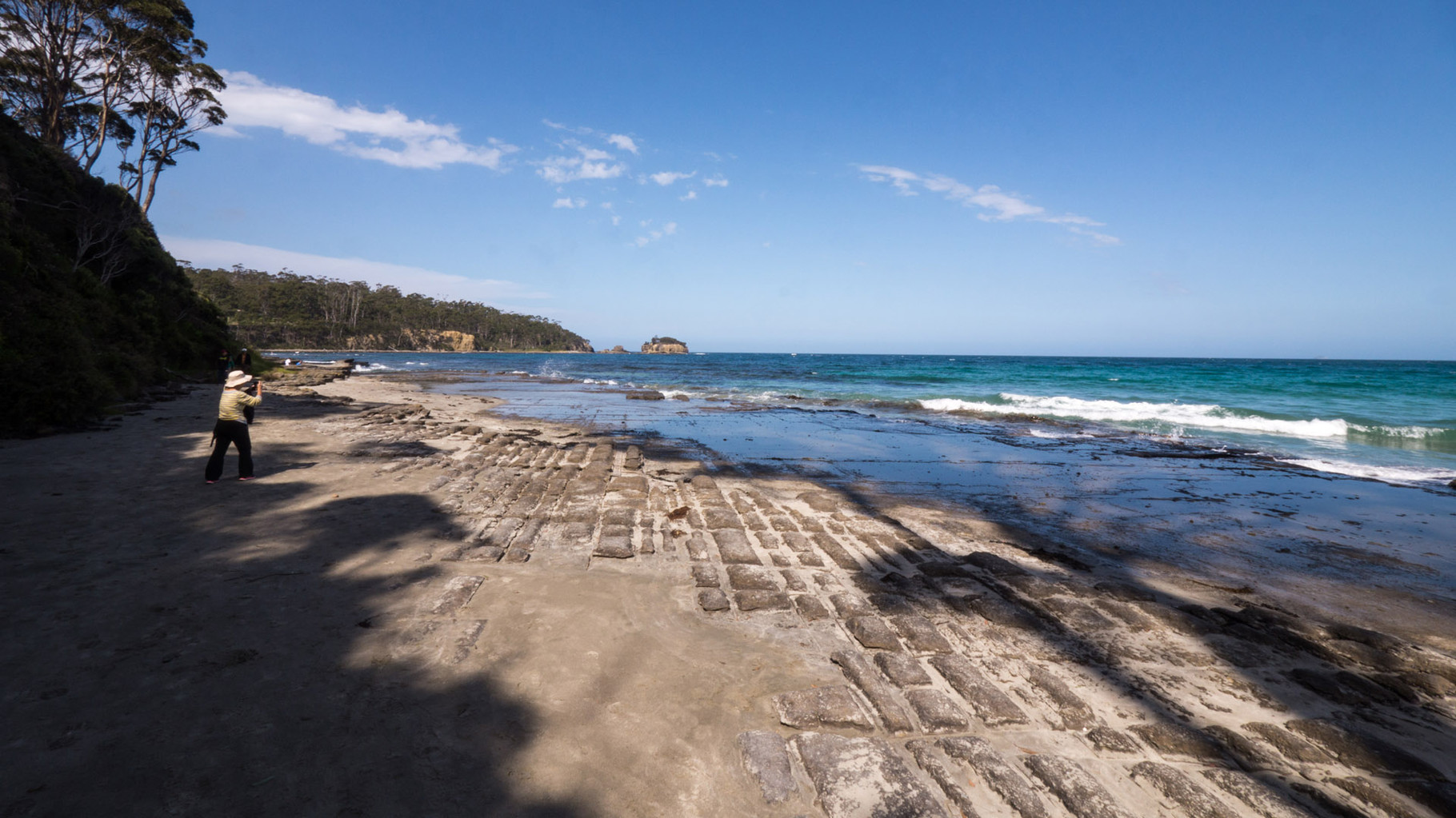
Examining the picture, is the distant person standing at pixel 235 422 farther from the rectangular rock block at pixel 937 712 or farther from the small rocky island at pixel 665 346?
the small rocky island at pixel 665 346

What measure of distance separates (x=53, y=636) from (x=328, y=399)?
709 inches

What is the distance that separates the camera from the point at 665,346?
182 meters

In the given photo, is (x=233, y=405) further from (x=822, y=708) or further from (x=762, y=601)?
(x=822, y=708)

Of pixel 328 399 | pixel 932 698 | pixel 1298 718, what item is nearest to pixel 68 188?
pixel 328 399

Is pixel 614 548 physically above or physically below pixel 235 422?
below

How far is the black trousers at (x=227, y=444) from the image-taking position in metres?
7.02

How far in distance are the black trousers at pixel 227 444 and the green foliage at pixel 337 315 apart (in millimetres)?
84397

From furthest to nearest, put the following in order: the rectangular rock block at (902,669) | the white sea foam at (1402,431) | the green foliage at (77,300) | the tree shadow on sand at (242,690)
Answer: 1. the white sea foam at (1402,431)
2. the green foliage at (77,300)
3. the rectangular rock block at (902,669)
4. the tree shadow on sand at (242,690)

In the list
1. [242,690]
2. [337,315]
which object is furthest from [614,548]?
[337,315]

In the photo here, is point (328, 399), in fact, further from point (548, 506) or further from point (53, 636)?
point (53, 636)

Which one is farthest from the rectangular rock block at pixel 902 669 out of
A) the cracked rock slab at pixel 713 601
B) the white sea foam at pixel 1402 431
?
the white sea foam at pixel 1402 431

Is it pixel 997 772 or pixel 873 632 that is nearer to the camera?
pixel 997 772

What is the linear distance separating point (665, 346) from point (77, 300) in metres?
169

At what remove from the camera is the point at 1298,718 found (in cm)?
313
